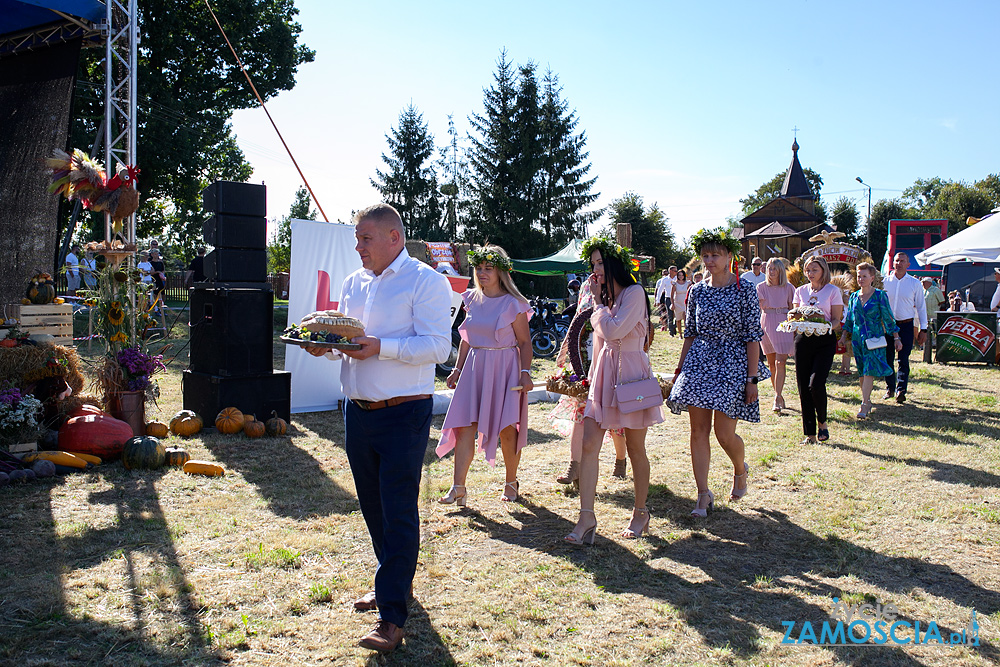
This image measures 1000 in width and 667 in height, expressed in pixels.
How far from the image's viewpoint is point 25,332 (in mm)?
6484

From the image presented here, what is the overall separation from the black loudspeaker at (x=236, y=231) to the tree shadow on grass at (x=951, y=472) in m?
6.35

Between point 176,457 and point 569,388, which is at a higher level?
point 569,388

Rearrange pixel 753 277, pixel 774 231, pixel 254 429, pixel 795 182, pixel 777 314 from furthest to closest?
1. pixel 795 182
2. pixel 774 231
3. pixel 753 277
4. pixel 777 314
5. pixel 254 429

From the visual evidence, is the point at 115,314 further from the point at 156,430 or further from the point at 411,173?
the point at 411,173

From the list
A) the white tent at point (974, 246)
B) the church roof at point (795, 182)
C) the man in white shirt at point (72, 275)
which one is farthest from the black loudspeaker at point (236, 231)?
the church roof at point (795, 182)

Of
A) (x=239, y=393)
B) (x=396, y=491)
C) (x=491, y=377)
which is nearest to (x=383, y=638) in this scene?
(x=396, y=491)

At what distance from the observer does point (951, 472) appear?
243 inches

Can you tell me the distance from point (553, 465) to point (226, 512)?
276cm

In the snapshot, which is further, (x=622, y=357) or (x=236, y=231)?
(x=236, y=231)

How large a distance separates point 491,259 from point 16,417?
391 centimetres

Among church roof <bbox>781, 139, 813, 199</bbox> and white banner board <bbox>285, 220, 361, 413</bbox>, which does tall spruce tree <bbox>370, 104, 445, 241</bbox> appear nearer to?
white banner board <bbox>285, 220, 361, 413</bbox>

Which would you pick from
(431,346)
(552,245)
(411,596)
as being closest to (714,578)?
(411,596)

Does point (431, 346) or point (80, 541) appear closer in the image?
point (431, 346)

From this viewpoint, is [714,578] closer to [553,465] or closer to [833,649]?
[833,649]
